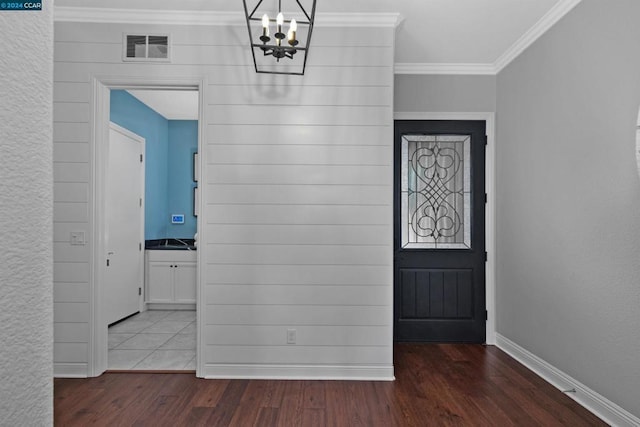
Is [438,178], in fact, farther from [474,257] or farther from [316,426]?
[316,426]

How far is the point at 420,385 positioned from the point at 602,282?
1425mm

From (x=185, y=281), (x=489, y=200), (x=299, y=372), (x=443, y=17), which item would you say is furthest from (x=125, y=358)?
(x=443, y=17)

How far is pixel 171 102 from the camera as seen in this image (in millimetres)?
5074

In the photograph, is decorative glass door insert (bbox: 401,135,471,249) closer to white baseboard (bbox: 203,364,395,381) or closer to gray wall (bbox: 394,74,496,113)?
gray wall (bbox: 394,74,496,113)

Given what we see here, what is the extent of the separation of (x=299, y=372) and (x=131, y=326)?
2.46m

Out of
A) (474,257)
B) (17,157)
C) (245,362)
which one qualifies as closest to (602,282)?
(474,257)

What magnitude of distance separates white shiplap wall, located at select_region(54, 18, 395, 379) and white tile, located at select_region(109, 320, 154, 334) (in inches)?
51.9

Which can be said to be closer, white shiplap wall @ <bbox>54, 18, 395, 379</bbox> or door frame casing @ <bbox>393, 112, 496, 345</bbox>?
white shiplap wall @ <bbox>54, 18, 395, 379</bbox>

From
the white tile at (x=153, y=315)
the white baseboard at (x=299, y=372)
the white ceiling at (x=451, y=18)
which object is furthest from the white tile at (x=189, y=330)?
the white ceiling at (x=451, y=18)

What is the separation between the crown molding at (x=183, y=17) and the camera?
303 cm

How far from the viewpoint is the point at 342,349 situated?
121 inches

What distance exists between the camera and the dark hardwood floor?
2.43 meters

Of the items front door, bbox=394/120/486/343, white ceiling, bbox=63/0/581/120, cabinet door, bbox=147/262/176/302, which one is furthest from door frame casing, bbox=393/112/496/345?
cabinet door, bbox=147/262/176/302

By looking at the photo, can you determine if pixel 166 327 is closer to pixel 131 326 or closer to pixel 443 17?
pixel 131 326
